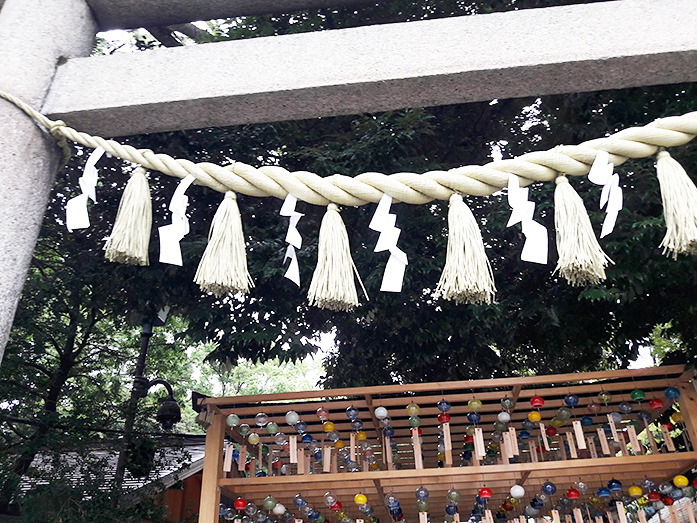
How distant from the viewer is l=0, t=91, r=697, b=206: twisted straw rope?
112 centimetres

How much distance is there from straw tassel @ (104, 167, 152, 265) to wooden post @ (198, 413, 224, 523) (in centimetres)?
212

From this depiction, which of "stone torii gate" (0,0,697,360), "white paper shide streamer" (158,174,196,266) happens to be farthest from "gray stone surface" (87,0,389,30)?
"white paper shide streamer" (158,174,196,266)

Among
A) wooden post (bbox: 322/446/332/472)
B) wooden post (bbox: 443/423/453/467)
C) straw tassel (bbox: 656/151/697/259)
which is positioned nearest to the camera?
straw tassel (bbox: 656/151/697/259)

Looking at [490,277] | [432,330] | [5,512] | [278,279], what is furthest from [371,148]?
[5,512]

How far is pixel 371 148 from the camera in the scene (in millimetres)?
2865

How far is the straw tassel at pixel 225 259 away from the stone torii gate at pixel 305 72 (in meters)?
0.30

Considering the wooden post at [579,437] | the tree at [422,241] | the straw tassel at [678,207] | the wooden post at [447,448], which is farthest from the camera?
the wooden post at [447,448]

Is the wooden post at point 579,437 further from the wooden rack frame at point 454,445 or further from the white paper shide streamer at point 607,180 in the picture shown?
the white paper shide streamer at point 607,180

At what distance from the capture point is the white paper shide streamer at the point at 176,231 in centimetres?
121

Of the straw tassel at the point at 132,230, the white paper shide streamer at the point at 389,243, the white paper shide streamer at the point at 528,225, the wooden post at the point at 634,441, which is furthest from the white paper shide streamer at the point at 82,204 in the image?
the wooden post at the point at 634,441

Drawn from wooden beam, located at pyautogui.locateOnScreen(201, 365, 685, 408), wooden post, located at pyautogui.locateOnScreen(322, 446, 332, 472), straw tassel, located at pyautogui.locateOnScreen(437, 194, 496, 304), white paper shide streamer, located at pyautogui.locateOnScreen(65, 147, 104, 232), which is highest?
wooden beam, located at pyautogui.locateOnScreen(201, 365, 685, 408)

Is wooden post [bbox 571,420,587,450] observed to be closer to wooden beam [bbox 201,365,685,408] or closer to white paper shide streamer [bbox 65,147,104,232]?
wooden beam [bbox 201,365,685,408]

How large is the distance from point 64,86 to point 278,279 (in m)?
1.55

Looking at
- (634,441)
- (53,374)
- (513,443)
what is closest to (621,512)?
(634,441)
